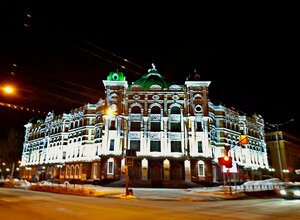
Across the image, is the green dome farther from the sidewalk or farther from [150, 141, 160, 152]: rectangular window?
the sidewalk

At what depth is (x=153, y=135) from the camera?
4750 cm

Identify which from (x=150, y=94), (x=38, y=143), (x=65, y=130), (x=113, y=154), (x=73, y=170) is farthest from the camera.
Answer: (x=38, y=143)

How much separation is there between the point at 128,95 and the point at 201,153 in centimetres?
1723

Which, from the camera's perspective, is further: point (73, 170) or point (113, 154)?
point (73, 170)

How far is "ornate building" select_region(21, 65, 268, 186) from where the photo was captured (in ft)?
150

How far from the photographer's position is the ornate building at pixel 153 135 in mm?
45656

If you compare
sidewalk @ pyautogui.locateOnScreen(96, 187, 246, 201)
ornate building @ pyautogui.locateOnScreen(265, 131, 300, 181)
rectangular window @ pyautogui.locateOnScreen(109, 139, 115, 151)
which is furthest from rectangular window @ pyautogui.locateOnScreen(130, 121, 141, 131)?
ornate building @ pyautogui.locateOnScreen(265, 131, 300, 181)

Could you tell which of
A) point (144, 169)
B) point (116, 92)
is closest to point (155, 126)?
point (144, 169)

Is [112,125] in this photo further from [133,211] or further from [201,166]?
[133,211]

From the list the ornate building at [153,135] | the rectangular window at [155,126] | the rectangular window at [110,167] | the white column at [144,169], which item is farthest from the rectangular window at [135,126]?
the rectangular window at [110,167]

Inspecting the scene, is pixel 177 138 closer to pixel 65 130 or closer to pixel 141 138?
pixel 141 138

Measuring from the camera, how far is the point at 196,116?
158 feet

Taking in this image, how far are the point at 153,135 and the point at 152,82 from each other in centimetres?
1105

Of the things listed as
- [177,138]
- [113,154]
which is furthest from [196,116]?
[113,154]
